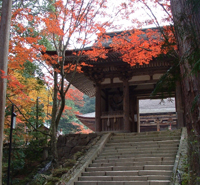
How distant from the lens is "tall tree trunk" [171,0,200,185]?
4.52m

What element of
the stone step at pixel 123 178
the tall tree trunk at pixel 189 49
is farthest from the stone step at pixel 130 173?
the tall tree trunk at pixel 189 49

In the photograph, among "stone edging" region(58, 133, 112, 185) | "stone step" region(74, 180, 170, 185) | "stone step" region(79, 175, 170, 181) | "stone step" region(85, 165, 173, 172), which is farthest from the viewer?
"stone step" region(85, 165, 173, 172)

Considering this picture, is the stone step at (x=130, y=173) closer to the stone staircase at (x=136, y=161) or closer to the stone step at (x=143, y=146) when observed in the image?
the stone staircase at (x=136, y=161)

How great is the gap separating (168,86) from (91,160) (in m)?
4.48

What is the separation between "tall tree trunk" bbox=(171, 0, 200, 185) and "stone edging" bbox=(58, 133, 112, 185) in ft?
12.7

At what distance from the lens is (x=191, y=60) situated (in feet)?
14.6

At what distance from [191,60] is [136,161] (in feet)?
16.2

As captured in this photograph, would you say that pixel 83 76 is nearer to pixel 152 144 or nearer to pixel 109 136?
pixel 109 136

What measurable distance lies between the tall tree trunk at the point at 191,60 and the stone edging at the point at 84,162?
3.86 meters

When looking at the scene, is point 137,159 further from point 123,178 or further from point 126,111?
point 126,111

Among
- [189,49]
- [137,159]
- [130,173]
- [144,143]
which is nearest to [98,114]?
[144,143]

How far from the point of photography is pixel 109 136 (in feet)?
Answer: 37.0

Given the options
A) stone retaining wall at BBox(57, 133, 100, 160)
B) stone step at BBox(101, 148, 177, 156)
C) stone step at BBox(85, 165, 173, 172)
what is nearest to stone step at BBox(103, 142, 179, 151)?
stone step at BBox(101, 148, 177, 156)

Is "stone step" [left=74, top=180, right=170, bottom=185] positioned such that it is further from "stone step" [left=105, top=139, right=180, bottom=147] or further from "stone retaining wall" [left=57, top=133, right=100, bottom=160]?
"stone retaining wall" [left=57, top=133, right=100, bottom=160]
